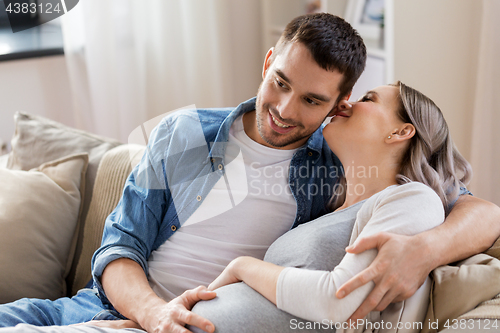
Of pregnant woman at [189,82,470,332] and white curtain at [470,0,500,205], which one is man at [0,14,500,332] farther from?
white curtain at [470,0,500,205]

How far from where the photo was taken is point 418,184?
101cm

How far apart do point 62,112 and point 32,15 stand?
526mm

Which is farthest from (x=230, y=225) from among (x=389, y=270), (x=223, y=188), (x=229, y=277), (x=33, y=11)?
(x=33, y=11)

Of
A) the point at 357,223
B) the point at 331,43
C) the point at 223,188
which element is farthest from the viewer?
the point at 223,188

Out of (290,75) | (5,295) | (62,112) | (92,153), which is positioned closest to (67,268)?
(5,295)

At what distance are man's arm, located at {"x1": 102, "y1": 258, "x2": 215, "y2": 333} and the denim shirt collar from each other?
1.28 feet

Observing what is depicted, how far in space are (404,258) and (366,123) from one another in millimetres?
404

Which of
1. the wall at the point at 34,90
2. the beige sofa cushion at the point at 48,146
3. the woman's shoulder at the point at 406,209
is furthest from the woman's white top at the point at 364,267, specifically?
the wall at the point at 34,90

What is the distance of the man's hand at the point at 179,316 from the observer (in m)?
0.93

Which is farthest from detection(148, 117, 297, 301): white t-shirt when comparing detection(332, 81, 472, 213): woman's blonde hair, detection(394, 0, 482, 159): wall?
detection(394, 0, 482, 159): wall

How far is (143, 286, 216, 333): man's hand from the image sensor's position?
3.04 ft

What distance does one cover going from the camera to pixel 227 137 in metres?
1.30

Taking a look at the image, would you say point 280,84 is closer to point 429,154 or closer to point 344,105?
point 344,105

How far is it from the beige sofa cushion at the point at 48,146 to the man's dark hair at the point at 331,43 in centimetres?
79
